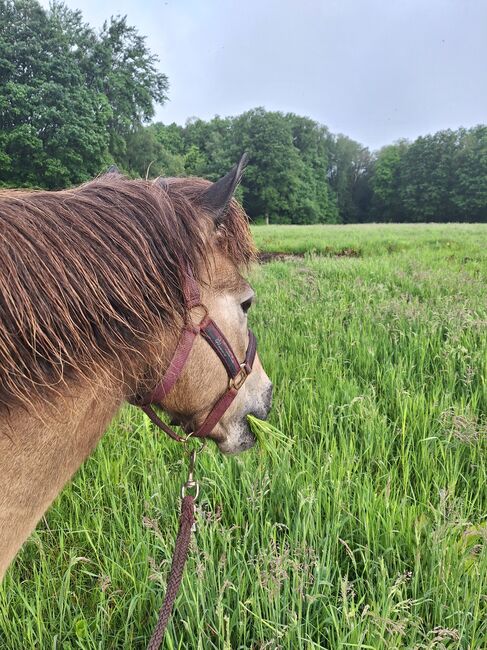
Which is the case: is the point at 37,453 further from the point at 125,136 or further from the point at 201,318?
the point at 125,136

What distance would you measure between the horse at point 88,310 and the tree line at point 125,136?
8.10m

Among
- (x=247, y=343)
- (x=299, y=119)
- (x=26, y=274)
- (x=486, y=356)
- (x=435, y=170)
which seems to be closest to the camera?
(x=26, y=274)

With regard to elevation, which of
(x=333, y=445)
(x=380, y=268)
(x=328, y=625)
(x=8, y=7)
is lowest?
(x=328, y=625)

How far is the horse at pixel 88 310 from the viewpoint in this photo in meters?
0.96

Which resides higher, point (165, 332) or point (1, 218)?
point (1, 218)

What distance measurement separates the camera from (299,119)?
6700 cm

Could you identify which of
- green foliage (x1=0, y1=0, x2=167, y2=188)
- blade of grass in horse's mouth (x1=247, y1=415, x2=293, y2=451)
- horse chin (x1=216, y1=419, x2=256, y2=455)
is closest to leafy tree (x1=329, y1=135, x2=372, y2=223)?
green foliage (x1=0, y1=0, x2=167, y2=188)

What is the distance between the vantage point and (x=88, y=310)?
1.02 metres

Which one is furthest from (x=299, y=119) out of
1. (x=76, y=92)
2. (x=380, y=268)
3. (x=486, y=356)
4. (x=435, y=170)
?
(x=486, y=356)

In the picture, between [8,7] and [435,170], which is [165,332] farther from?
[435,170]

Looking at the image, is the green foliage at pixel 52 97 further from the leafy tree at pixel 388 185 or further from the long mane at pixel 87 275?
the leafy tree at pixel 388 185

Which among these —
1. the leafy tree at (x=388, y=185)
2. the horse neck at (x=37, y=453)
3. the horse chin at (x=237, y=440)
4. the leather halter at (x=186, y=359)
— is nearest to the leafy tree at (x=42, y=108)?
the horse chin at (x=237, y=440)

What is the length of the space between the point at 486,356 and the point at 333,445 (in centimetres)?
170

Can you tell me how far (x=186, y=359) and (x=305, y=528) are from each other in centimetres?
92
